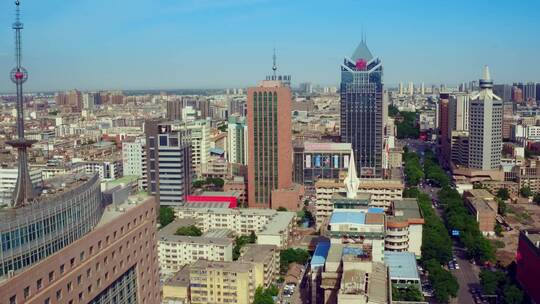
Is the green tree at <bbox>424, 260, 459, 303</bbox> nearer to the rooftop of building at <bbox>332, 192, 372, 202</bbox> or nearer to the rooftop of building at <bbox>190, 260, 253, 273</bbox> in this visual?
the rooftop of building at <bbox>332, 192, 372, 202</bbox>

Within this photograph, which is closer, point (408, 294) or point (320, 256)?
point (408, 294)

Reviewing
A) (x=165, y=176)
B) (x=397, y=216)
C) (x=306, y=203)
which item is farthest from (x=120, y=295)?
(x=306, y=203)

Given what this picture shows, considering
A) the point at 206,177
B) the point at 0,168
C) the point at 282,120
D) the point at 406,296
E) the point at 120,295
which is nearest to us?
the point at 120,295

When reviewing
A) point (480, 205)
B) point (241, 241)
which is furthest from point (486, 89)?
point (241, 241)

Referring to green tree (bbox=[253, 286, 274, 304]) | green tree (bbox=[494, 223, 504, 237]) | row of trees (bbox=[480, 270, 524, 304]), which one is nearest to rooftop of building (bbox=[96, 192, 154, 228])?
A: green tree (bbox=[253, 286, 274, 304])

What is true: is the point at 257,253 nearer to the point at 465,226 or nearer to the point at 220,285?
the point at 220,285

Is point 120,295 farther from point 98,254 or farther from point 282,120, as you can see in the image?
point 282,120

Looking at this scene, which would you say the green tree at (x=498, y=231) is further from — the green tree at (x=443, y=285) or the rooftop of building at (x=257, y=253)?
the rooftop of building at (x=257, y=253)
